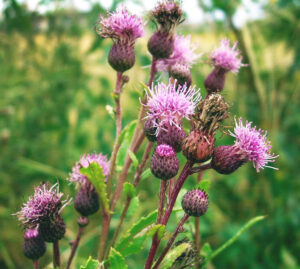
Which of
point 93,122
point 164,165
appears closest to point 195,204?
point 164,165

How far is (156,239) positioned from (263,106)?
3063 millimetres

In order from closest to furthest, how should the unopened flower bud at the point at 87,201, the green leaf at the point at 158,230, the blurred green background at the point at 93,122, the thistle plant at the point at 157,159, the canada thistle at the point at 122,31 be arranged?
the green leaf at the point at 158,230 → the thistle plant at the point at 157,159 → the unopened flower bud at the point at 87,201 → the canada thistle at the point at 122,31 → the blurred green background at the point at 93,122

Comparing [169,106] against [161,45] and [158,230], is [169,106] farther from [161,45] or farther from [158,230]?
[158,230]

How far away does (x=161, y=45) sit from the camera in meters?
1.53

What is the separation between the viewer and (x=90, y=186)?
1.43 metres

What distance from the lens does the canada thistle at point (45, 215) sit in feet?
4.14

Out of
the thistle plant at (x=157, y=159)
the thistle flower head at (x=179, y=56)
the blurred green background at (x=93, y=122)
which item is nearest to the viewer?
the thistle plant at (x=157, y=159)

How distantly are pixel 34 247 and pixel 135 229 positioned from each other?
46cm

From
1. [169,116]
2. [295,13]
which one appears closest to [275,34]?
[295,13]

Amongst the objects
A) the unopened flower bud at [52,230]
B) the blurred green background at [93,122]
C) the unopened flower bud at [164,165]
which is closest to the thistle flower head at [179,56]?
the unopened flower bud at [164,165]

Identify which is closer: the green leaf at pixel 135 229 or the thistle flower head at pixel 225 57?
the green leaf at pixel 135 229

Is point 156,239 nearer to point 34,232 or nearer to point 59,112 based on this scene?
point 34,232

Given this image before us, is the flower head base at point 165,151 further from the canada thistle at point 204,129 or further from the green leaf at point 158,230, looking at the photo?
the green leaf at point 158,230

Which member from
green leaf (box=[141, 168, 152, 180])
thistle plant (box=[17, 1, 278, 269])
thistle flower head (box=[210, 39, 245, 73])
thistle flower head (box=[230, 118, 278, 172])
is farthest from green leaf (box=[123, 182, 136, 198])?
thistle flower head (box=[210, 39, 245, 73])
